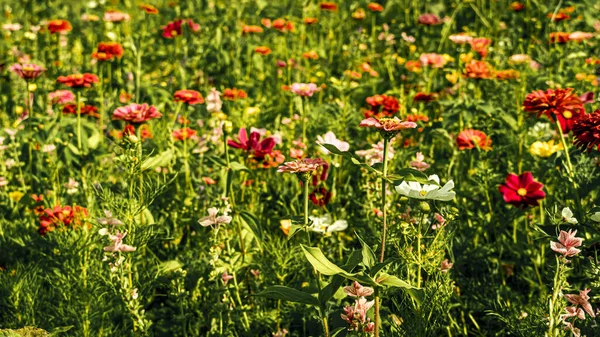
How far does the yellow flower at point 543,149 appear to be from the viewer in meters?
2.53

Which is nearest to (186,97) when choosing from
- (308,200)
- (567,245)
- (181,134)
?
(181,134)

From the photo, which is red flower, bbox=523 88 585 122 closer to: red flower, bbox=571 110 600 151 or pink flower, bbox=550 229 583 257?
red flower, bbox=571 110 600 151

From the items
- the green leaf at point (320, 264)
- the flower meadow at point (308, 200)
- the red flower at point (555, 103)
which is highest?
the red flower at point (555, 103)

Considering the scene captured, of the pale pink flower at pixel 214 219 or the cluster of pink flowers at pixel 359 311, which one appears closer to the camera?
the cluster of pink flowers at pixel 359 311

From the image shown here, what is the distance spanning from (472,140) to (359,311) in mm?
1154

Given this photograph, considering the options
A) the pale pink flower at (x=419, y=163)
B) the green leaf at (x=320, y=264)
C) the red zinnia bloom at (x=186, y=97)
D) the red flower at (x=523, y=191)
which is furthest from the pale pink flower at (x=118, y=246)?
the red flower at (x=523, y=191)

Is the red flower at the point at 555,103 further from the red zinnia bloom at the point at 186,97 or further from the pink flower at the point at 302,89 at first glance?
the red zinnia bloom at the point at 186,97

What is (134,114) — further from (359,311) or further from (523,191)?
(523,191)

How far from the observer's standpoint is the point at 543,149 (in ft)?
8.33

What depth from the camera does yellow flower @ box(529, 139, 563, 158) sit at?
99.4 inches

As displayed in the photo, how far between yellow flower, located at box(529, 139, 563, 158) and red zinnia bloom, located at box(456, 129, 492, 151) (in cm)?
17

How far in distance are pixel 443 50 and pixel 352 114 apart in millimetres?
1505

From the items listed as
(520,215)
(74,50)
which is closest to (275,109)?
(520,215)

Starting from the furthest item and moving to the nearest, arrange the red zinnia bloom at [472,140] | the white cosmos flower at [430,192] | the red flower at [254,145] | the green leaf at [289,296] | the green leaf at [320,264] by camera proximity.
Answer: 1. the red zinnia bloom at [472,140]
2. the red flower at [254,145]
3. the white cosmos flower at [430,192]
4. the green leaf at [289,296]
5. the green leaf at [320,264]
